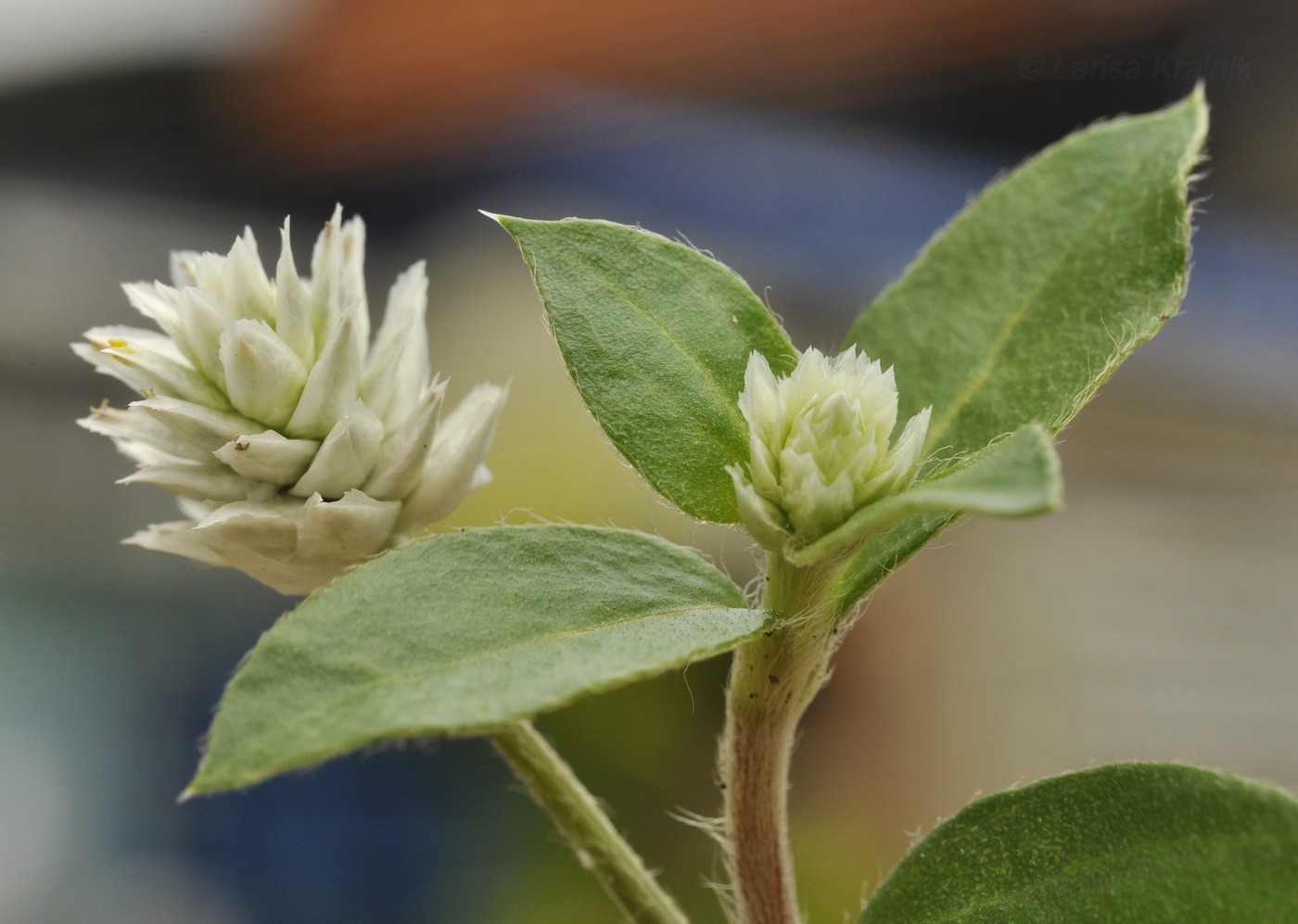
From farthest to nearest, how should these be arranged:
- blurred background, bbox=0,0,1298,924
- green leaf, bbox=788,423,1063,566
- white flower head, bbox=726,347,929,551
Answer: blurred background, bbox=0,0,1298,924, white flower head, bbox=726,347,929,551, green leaf, bbox=788,423,1063,566

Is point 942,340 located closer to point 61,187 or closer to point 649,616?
point 649,616

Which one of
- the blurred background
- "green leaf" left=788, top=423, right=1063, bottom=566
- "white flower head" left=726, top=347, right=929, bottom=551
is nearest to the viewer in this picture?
"green leaf" left=788, top=423, right=1063, bottom=566

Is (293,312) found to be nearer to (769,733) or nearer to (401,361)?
(401,361)

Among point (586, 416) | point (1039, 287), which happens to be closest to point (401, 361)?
point (1039, 287)

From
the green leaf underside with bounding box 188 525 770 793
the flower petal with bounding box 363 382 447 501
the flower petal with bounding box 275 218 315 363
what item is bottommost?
the green leaf underside with bounding box 188 525 770 793

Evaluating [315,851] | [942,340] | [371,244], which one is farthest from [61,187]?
[942,340]

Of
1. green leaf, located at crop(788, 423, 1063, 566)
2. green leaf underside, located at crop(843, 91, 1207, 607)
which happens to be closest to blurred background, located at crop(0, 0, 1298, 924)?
green leaf underside, located at crop(843, 91, 1207, 607)

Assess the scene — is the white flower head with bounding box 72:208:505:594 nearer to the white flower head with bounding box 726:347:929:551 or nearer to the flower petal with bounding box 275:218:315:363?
the flower petal with bounding box 275:218:315:363

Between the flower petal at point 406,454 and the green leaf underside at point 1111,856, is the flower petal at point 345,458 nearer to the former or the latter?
the flower petal at point 406,454
